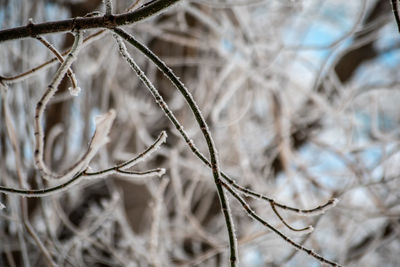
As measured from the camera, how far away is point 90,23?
372 mm

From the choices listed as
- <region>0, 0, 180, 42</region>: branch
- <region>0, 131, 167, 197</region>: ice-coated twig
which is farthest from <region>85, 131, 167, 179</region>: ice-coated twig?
<region>0, 0, 180, 42</region>: branch

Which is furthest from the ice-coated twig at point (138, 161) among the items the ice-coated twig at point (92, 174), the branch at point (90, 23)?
the branch at point (90, 23)

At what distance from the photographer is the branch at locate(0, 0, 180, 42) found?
350 mm

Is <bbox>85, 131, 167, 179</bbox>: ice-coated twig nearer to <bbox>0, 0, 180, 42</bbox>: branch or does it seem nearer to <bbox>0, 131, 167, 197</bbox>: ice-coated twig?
<bbox>0, 131, 167, 197</bbox>: ice-coated twig

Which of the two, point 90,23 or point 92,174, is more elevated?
point 90,23

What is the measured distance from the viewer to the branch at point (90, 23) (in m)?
0.35

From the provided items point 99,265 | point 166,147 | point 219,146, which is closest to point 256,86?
point 219,146

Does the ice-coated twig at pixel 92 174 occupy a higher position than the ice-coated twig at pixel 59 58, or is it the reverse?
the ice-coated twig at pixel 59 58

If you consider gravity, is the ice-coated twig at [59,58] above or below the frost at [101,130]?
above

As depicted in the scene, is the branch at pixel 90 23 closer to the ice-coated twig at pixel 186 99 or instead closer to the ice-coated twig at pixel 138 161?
the ice-coated twig at pixel 186 99

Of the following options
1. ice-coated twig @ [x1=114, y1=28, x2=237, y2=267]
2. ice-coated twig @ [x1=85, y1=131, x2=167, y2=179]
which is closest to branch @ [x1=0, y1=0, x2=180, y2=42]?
ice-coated twig @ [x1=114, y1=28, x2=237, y2=267]

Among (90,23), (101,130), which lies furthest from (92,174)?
(90,23)

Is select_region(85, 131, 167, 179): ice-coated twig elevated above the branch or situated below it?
below

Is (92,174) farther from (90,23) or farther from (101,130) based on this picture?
(90,23)
